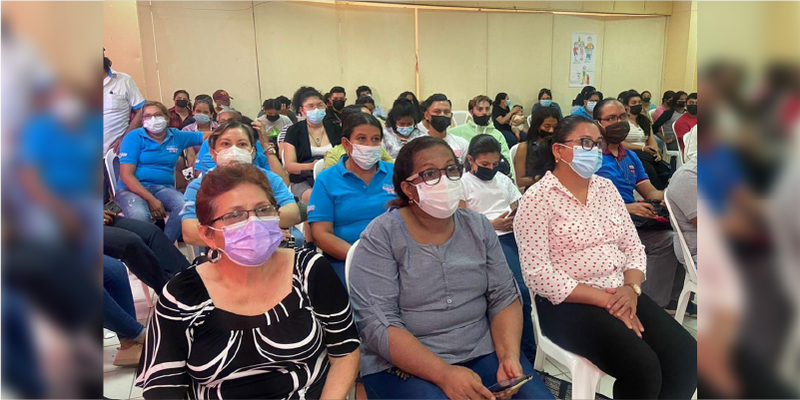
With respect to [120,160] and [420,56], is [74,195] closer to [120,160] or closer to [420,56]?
[120,160]

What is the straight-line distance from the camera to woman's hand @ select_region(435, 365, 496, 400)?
127cm

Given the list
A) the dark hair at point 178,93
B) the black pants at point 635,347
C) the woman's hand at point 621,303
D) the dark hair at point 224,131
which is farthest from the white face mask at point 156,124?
the woman's hand at point 621,303

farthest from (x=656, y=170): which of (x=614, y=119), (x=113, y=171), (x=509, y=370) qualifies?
(x=113, y=171)

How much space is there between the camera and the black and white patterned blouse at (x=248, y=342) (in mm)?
1096

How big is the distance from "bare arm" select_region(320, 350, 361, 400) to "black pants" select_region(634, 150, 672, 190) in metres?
2.74

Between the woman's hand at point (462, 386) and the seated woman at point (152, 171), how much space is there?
6.63 feet

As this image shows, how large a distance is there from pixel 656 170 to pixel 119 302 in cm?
367

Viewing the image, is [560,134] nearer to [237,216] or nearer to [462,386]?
[462,386]

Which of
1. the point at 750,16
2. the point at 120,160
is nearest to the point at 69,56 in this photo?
the point at 750,16

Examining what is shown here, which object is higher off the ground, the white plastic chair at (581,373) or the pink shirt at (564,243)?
the pink shirt at (564,243)

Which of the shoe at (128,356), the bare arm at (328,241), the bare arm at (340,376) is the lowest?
the shoe at (128,356)

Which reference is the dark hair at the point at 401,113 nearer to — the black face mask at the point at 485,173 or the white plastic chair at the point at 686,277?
the black face mask at the point at 485,173

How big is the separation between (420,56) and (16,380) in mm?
5957

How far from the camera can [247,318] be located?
115cm
